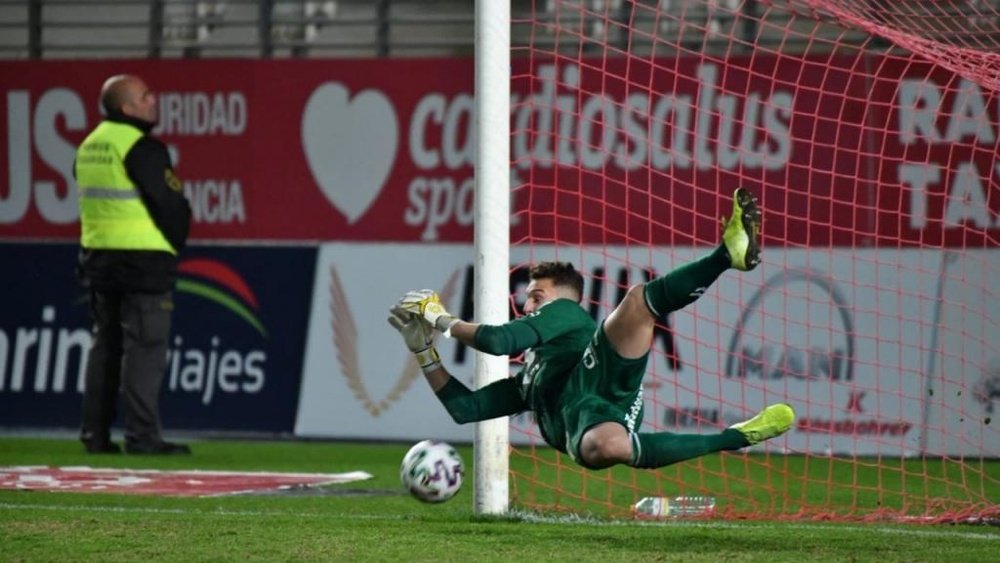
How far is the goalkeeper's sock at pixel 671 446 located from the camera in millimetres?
7031

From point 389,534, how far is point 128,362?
4197 mm

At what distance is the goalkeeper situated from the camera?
6930 millimetres

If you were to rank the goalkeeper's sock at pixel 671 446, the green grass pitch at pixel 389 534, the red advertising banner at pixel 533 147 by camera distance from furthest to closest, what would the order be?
the red advertising banner at pixel 533 147 → the goalkeeper's sock at pixel 671 446 → the green grass pitch at pixel 389 534

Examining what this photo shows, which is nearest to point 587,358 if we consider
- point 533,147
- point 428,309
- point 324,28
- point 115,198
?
point 428,309

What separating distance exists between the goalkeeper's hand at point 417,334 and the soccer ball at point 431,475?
48 cm

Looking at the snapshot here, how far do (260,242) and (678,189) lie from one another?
9.10 ft

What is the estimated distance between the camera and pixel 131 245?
10.7 meters

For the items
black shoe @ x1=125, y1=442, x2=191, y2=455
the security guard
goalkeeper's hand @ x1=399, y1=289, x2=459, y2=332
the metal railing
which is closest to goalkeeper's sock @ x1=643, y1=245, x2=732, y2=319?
goalkeeper's hand @ x1=399, y1=289, x2=459, y2=332

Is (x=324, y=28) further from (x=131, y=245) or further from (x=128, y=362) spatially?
(x=128, y=362)

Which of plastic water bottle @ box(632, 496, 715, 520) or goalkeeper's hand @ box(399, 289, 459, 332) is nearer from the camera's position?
goalkeeper's hand @ box(399, 289, 459, 332)

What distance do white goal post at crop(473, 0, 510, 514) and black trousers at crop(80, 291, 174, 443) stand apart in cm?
342

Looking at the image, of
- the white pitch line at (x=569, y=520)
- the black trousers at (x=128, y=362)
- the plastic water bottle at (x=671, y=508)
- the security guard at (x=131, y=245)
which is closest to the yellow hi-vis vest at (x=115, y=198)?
the security guard at (x=131, y=245)

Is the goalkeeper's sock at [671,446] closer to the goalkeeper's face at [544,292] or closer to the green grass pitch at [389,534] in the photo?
the green grass pitch at [389,534]

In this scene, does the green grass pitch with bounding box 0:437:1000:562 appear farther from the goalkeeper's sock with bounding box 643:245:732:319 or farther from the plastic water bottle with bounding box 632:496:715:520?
the goalkeeper's sock with bounding box 643:245:732:319
